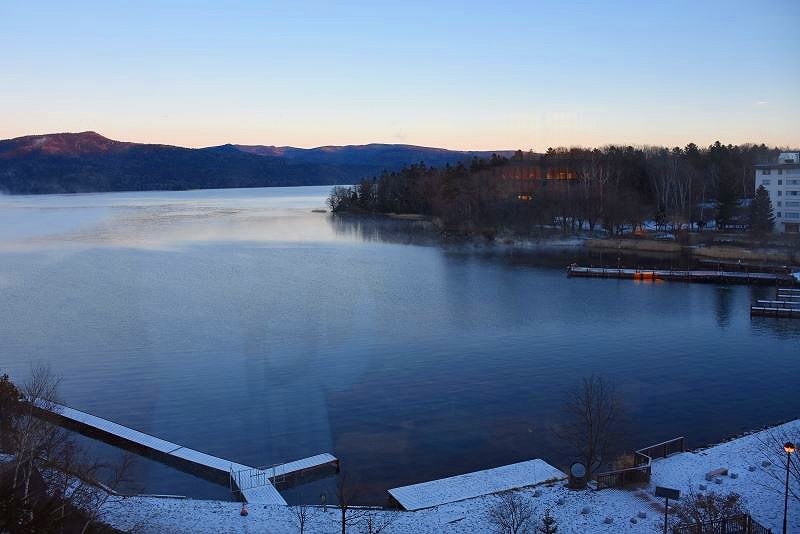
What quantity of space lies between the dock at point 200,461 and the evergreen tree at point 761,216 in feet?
112

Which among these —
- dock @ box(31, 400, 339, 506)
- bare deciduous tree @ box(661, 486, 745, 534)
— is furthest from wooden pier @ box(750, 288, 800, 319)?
dock @ box(31, 400, 339, 506)

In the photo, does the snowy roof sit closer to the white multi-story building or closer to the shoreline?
the shoreline

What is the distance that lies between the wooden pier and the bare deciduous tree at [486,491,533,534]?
631 inches

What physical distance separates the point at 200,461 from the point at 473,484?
440cm

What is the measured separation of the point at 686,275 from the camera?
29.5 metres

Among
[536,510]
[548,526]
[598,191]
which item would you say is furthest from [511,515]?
[598,191]

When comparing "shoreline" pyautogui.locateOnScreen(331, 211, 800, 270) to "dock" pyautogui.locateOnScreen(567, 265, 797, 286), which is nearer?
"dock" pyautogui.locateOnScreen(567, 265, 797, 286)

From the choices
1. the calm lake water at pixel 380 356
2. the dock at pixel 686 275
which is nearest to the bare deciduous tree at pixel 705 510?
the calm lake water at pixel 380 356

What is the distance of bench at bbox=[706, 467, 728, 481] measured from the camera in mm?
9719

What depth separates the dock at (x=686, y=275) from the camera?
28062mm

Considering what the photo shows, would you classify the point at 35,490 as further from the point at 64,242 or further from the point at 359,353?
the point at 64,242

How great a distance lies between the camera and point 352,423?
12922 millimetres

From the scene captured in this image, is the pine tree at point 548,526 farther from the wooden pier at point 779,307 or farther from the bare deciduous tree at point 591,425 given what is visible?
the wooden pier at point 779,307

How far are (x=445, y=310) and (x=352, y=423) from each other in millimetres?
10518
